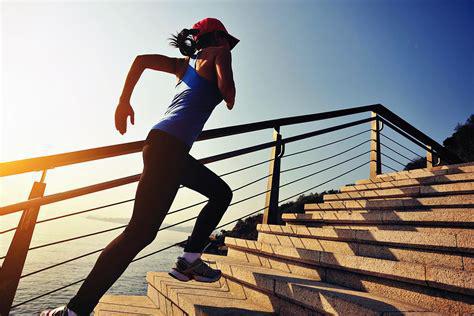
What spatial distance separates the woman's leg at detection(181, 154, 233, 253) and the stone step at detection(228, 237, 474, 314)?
2.68ft

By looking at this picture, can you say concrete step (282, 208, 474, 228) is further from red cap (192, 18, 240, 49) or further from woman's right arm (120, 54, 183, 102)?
woman's right arm (120, 54, 183, 102)

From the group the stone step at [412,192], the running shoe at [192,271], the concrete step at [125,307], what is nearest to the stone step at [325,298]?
the running shoe at [192,271]

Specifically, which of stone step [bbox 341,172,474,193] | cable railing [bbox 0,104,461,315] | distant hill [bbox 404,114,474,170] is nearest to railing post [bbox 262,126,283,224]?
cable railing [bbox 0,104,461,315]

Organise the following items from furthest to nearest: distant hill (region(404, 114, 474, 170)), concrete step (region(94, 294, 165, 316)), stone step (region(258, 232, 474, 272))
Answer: distant hill (region(404, 114, 474, 170)) < concrete step (region(94, 294, 165, 316)) < stone step (region(258, 232, 474, 272))

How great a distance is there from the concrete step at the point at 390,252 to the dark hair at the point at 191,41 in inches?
70.9

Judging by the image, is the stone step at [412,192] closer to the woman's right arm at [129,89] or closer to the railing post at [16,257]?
the woman's right arm at [129,89]

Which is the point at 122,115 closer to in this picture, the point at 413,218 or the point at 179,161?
the point at 179,161

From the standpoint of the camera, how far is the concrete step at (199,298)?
1887 mm

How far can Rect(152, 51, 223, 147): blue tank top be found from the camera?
5.67 feet

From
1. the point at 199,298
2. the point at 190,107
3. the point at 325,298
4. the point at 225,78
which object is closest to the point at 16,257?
the point at 199,298

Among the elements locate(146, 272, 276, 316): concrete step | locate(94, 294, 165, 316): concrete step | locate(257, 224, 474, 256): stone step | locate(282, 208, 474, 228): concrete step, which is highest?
locate(282, 208, 474, 228): concrete step

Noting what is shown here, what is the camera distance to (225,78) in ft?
5.56

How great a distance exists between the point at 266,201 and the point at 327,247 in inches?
48.1

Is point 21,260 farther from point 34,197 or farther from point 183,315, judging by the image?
point 183,315
